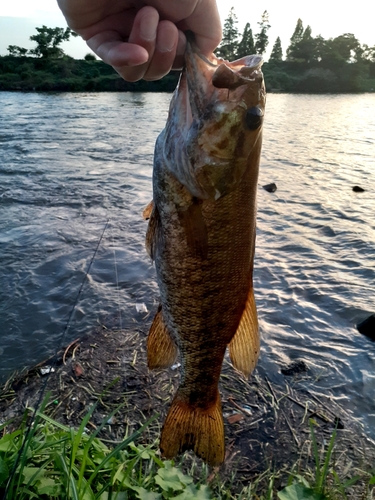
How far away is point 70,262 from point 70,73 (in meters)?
68.0

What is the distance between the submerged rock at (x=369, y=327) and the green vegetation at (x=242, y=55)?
38.1 meters

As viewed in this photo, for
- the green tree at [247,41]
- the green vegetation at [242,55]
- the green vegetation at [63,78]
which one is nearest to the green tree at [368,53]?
the green vegetation at [242,55]

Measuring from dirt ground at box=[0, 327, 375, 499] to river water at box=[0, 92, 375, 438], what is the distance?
0.29 metres

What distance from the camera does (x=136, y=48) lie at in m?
2.07

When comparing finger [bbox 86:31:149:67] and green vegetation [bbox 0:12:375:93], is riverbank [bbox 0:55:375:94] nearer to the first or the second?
green vegetation [bbox 0:12:375:93]

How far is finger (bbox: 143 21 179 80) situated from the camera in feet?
6.93

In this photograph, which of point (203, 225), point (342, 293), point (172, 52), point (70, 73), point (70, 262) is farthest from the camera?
point (70, 73)

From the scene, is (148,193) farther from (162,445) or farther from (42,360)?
(162,445)

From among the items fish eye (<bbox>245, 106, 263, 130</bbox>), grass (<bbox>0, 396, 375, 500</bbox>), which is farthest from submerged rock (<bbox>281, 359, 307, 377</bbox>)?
fish eye (<bbox>245, 106, 263, 130</bbox>)

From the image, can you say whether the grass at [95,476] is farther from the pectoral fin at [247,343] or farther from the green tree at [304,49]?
the green tree at [304,49]

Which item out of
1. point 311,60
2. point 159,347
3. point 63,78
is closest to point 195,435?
point 159,347

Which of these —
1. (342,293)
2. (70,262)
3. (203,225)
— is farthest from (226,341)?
(70,262)

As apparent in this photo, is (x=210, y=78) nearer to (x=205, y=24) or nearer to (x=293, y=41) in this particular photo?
(x=205, y=24)

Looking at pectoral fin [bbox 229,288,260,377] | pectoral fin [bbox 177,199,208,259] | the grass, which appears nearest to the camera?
pectoral fin [bbox 177,199,208,259]
